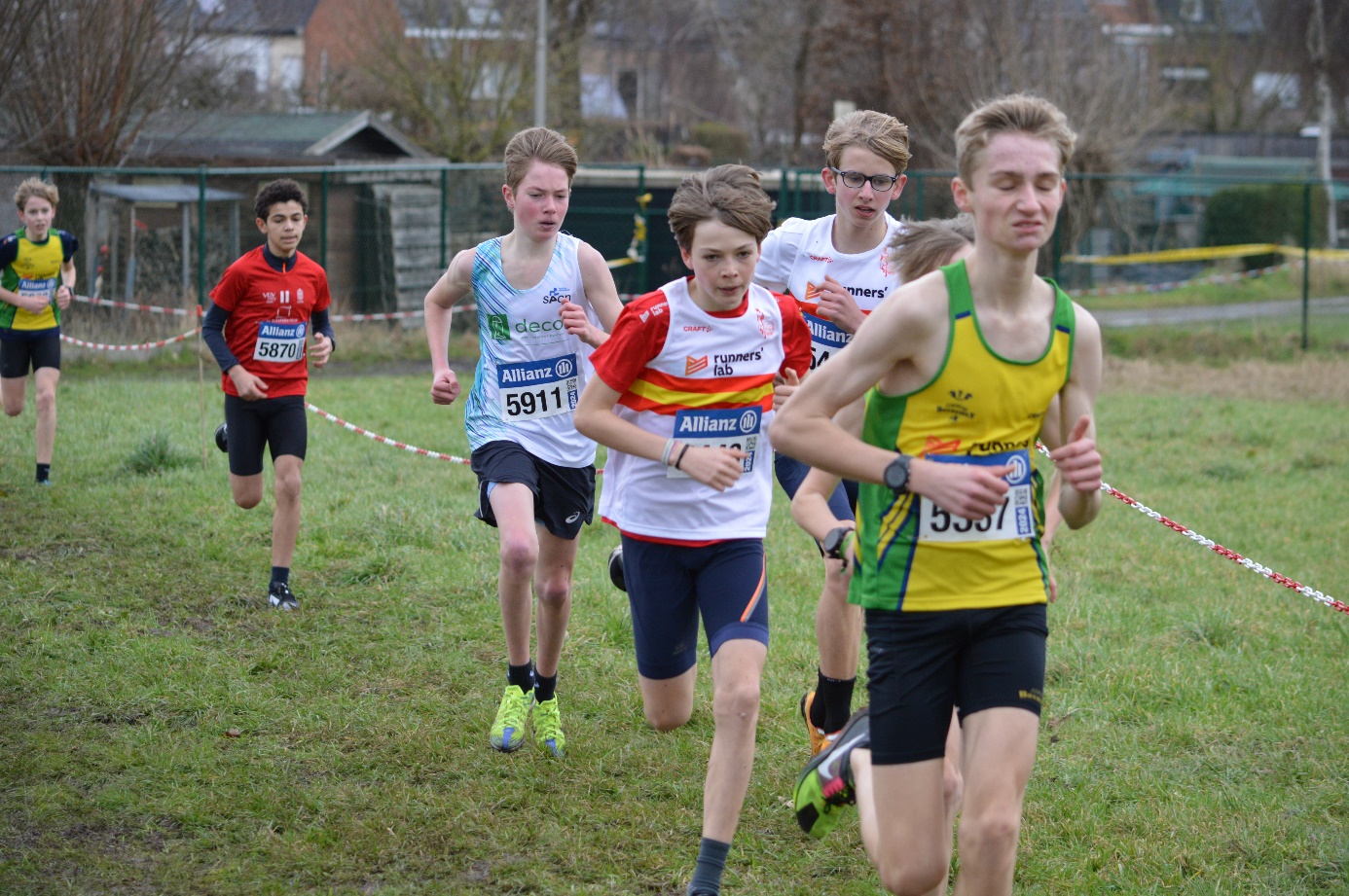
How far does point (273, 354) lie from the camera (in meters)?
7.44

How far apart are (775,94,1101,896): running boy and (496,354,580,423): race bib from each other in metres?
2.24

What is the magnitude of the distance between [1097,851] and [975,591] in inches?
65.8

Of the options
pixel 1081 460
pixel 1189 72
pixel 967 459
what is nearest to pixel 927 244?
pixel 967 459

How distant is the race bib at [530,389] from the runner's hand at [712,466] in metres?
1.64

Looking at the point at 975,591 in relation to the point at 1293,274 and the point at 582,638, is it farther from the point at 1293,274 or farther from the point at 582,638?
the point at 1293,274

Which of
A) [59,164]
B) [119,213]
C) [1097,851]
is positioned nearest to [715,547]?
[1097,851]

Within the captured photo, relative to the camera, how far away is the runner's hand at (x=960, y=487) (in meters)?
3.10

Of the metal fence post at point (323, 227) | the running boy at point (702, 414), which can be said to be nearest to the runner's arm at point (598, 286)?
the running boy at point (702, 414)

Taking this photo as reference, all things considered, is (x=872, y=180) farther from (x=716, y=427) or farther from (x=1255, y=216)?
(x=1255, y=216)

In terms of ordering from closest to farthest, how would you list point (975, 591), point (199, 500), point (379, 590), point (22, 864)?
point (975, 591) → point (22, 864) → point (379, 590) → point (199, 500)

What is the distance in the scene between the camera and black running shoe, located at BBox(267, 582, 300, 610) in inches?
288

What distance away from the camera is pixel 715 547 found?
14.1 feet

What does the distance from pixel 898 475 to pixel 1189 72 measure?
5270cm

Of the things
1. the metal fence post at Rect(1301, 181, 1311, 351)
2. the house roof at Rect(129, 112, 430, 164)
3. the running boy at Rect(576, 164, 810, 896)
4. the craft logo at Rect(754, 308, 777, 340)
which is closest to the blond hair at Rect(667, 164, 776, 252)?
the running boy at Rect(576, 164, 810, 896)
